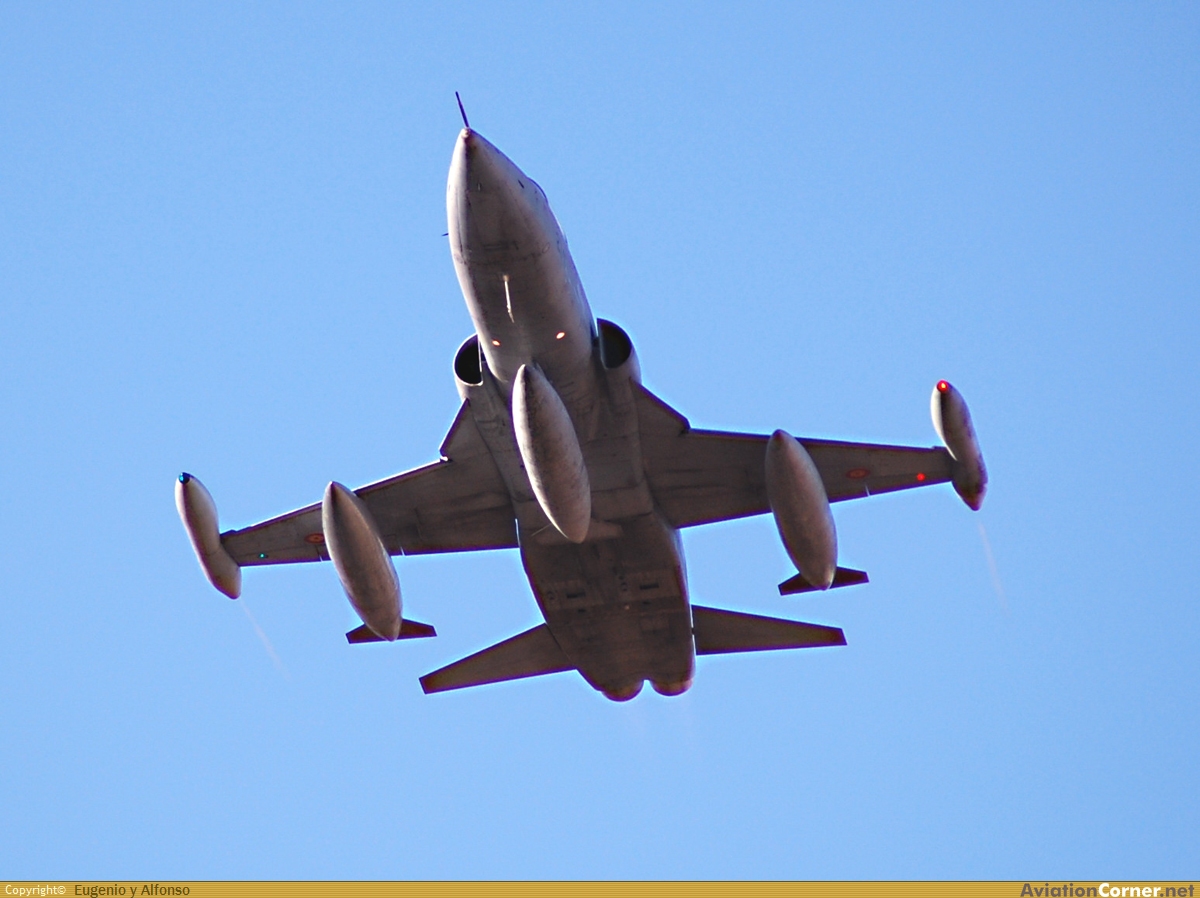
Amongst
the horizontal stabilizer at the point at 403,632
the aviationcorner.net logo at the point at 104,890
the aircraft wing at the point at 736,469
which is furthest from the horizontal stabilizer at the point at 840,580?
the aviationcorner.net logo at the point at 104,890

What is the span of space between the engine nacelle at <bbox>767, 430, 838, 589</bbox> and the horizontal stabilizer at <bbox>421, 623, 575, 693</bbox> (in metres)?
5.17

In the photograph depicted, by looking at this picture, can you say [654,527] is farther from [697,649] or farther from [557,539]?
[697,649]

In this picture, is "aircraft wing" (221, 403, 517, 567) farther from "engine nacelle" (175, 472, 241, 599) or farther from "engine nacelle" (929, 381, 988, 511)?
"engine nacelle" (929, 381, 988, 511)

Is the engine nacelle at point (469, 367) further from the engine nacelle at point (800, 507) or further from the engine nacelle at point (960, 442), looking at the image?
the engine nacelle at point (960, 442)

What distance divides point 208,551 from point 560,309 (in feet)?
22.9

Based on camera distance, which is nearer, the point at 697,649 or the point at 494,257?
the point at 494,257

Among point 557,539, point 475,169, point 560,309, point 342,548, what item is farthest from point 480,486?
point 475,169

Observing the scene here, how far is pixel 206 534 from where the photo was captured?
2144 centimetres

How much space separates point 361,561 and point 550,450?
3.70 meters

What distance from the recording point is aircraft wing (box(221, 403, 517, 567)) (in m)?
21.7

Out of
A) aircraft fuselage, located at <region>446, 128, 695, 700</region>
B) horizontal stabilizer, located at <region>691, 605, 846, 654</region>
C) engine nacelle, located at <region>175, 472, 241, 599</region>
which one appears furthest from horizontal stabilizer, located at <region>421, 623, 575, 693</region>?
engine nacelle, located at <region>175, 472, 241, 599</region>

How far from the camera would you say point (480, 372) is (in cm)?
1962

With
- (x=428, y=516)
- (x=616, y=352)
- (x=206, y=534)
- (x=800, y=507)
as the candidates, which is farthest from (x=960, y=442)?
(x=206, y=534)

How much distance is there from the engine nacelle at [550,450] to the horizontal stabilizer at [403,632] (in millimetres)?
4401
